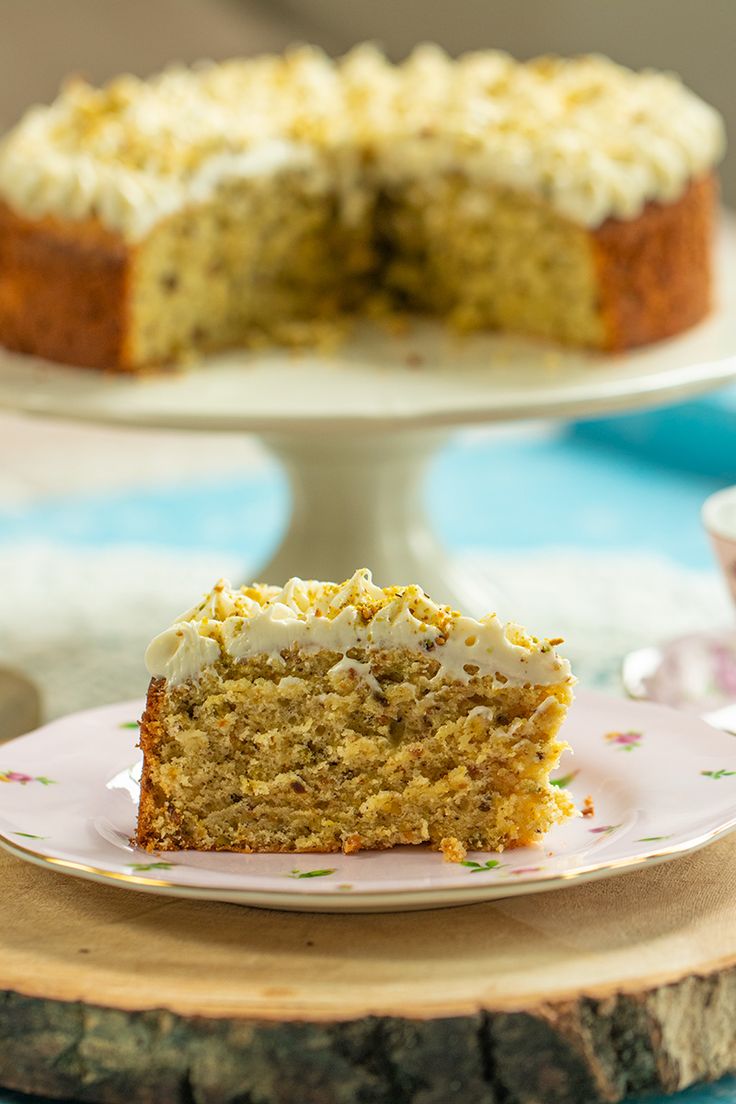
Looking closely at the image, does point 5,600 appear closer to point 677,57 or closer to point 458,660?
point 458,660

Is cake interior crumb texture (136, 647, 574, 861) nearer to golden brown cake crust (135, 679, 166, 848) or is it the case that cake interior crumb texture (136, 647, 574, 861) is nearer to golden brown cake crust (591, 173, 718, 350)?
golden brown cake crust (135, 679, 166, 848)

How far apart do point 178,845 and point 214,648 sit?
0.21m

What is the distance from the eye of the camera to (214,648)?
199 centimetres

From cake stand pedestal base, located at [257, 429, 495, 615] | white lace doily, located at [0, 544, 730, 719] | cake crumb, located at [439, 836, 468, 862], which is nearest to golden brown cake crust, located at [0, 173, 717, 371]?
cake stand pedestal base, located at [257, 429, 495, 615]

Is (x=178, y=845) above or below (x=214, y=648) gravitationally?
below

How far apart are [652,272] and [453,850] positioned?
75.4 inches

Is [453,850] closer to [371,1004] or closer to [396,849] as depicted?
[396,849]

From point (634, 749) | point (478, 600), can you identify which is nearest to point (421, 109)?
point (478, 600)

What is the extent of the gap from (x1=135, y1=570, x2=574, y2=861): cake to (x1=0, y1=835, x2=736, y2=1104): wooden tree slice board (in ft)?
0.43

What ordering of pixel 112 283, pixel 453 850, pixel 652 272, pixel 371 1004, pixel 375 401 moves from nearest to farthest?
1. pixel 371 1004
2. pixel 453 850
3. pixel 375 401
4. pixel 112 283
5. pixel 652 272

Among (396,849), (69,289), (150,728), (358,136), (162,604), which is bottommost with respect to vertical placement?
(162,604)

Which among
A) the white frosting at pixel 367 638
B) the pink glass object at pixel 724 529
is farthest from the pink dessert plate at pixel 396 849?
the pink glass object at pixel 724 529

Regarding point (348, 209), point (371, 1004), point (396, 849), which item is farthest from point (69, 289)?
point (371, 1004)

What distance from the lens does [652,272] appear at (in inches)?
141
